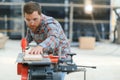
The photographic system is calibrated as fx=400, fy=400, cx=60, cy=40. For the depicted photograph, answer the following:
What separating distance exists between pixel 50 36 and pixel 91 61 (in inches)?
218

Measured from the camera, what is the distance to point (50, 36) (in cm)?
328

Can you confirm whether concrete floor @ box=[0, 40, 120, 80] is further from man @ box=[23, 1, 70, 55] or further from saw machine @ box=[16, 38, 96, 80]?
saw machine @ box=[16, 38, 96, 80]

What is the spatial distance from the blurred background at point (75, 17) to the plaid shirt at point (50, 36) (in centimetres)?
868

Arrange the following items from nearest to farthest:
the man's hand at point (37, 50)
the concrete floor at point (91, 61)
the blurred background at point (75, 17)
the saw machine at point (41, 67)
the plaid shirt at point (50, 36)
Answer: the saw machine at point (41, 67), the man's hand at point (37, 50), the plaid shirt at point (50, 36), the concrete floor at point (91, 61), the blurred background at point (75, 17)

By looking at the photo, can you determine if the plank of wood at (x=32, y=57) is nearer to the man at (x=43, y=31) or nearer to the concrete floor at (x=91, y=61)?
the man at (x=43, y=31)

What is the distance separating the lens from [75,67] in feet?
9.16

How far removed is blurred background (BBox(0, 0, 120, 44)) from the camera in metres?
12.3

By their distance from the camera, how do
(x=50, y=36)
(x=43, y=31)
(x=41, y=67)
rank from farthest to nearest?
(x=43, y=31)
(x=50, y=36)
(x=41, y=67)

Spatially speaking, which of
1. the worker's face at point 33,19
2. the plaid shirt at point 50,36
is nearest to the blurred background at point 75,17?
the plaid shirt at point 50,36

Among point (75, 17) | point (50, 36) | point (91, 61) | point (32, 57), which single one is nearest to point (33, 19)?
point (50, 36)

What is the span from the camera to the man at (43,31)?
309 centimetres

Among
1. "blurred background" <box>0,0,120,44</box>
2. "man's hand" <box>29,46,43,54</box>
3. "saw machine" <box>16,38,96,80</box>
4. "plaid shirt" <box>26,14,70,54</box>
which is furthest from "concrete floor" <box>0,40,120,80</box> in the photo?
"saw machine" <box>16,38,96,80</box>

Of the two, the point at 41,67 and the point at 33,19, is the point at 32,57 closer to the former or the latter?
the point at 41,67

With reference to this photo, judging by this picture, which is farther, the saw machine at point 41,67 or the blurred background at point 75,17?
the blurred background at point 75,17
